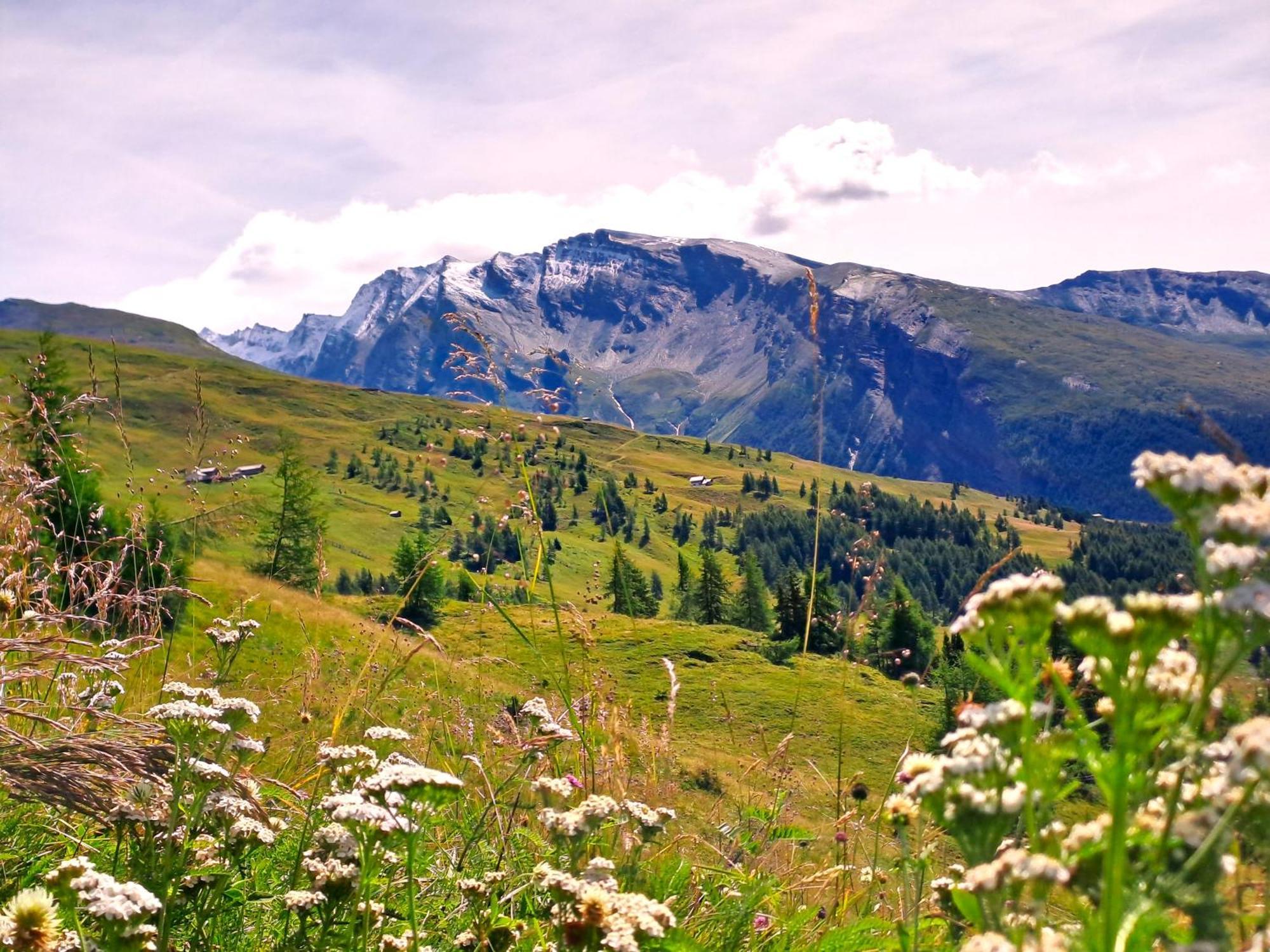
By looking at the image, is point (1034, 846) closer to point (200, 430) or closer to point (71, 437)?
point (200, 430)

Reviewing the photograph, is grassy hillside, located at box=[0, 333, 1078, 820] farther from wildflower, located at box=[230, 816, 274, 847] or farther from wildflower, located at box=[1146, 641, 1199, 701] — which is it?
wildflower, located at box=[1146, 641, 1199, 701]

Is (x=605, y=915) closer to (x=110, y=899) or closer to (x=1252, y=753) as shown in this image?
(x=110, y=899)

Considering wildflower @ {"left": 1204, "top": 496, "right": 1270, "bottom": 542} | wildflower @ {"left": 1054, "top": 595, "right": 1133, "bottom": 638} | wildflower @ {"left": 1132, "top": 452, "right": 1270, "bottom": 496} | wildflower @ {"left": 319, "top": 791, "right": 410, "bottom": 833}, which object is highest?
wildflower @ {"left": 1132, "top": 452, "right": 1270, "bottom": 496}

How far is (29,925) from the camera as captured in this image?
8.86 feet

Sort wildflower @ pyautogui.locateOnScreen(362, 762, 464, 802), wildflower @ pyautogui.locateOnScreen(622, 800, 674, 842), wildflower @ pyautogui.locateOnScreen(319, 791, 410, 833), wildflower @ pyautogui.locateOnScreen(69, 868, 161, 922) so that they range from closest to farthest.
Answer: wildflower @ pyautogui.locateOnScreen(69, 868, 161, 922) < wildflower @ pyautogui.locateOnScreen(319, 791, 410, 833) < wildflower @ pyautogui.locateOnScreen(362, 762, 464, 802) < wildflower @ pyautogui.locateOnScreen(622, 800, 674, 842)

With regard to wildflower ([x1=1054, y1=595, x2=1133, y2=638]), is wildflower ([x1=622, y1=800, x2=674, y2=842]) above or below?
below

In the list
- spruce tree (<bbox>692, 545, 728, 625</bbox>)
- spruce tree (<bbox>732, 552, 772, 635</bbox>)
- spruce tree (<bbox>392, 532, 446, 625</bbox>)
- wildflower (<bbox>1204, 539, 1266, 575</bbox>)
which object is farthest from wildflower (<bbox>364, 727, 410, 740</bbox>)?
spruce tree (<bbox>732, 552, 772, 635</bbox>)

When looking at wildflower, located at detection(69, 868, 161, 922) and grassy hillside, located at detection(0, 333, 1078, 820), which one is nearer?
wildflower, located at detection(69, 868, 161, 922)

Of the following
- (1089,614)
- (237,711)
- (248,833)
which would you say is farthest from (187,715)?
(1089,614)

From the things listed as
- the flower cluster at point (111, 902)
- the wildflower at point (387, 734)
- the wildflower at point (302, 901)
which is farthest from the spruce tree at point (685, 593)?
the flower cluster at point (111, 902)

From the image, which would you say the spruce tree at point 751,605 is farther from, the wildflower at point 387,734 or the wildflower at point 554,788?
the wildflower at point 387,734

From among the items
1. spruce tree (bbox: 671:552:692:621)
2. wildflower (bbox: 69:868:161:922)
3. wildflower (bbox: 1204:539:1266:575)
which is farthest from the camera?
spruce tree (bbox: 671:552:692:621)

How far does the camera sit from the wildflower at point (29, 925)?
8.79 ft

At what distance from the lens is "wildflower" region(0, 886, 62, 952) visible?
2.68 m
